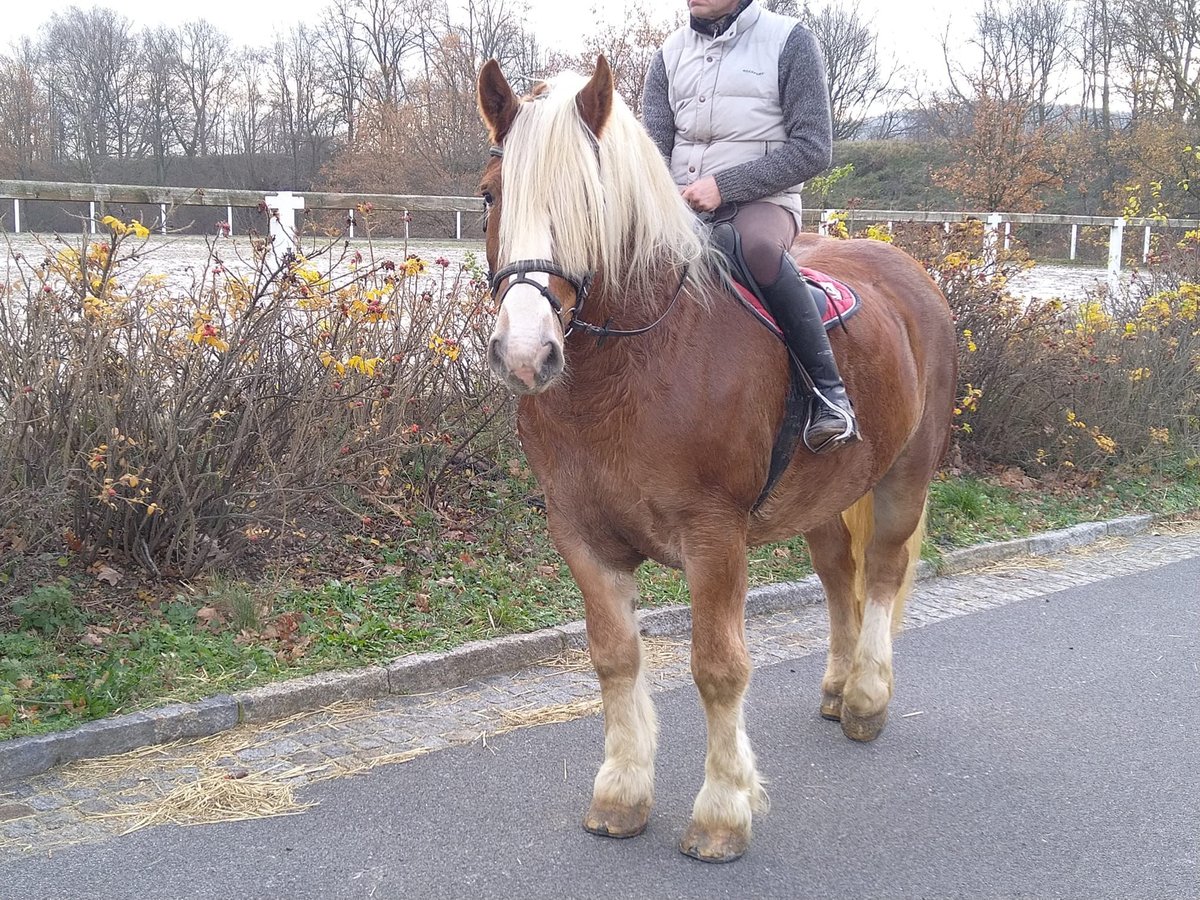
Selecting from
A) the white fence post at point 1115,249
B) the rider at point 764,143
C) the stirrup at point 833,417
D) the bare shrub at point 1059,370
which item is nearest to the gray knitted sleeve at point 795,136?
the rider at point 764,143

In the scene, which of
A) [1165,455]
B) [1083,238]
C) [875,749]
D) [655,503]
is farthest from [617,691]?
[1083,238]

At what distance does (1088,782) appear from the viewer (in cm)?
401

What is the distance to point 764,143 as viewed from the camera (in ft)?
12.0

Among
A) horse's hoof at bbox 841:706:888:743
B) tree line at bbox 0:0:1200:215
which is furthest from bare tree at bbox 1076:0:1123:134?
horse's hoof at bbox 841:706:888:743

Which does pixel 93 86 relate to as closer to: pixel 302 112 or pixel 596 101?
pixel 302 112

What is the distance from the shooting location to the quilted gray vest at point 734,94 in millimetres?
3637

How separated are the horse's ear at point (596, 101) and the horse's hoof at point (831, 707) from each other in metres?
2.84

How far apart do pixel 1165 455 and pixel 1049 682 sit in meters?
6.21

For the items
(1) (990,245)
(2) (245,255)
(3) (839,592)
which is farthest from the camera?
(1) (990,245)

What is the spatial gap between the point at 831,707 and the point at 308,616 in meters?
2.55

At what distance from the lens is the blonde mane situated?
279cm

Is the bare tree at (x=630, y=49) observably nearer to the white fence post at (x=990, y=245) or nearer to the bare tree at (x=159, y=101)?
the white fence post at (x=990, y=245)

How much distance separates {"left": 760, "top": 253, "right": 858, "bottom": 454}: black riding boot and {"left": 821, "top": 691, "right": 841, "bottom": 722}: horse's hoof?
1536 millimetres

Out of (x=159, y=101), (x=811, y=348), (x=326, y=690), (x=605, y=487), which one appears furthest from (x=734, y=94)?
(x=159, y=101)
